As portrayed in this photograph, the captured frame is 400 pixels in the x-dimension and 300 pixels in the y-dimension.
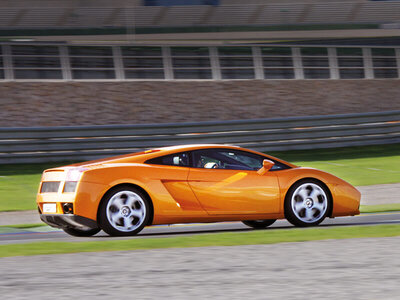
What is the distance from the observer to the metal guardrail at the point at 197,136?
697 inches

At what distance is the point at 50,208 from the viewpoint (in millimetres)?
9367

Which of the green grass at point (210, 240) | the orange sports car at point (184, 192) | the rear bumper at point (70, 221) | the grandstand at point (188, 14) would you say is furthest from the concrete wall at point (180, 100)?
the green grass at point (210, 240)

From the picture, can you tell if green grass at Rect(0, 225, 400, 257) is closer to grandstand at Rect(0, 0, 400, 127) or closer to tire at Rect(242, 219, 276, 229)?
tire at Rect(242, 219, 276, 229)

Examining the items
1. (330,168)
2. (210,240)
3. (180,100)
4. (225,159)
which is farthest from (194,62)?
(210,240)

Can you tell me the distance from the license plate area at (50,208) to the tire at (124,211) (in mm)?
577

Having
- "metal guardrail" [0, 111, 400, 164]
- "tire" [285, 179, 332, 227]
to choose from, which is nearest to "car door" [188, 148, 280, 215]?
"tire" [285, 179, 332, 227]

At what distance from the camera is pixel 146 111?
22484mm

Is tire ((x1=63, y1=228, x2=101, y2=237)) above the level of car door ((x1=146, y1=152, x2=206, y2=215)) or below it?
below

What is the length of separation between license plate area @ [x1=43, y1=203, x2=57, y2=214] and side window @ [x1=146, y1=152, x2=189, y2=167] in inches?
46.6

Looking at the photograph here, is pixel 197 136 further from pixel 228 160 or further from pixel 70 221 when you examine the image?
pixel 70 221

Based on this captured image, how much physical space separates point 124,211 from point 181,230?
4.70 feet

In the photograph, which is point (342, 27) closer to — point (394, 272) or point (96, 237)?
point (96, 237)

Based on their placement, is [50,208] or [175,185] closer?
[50,208]

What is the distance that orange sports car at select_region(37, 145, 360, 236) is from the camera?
29.9ft
